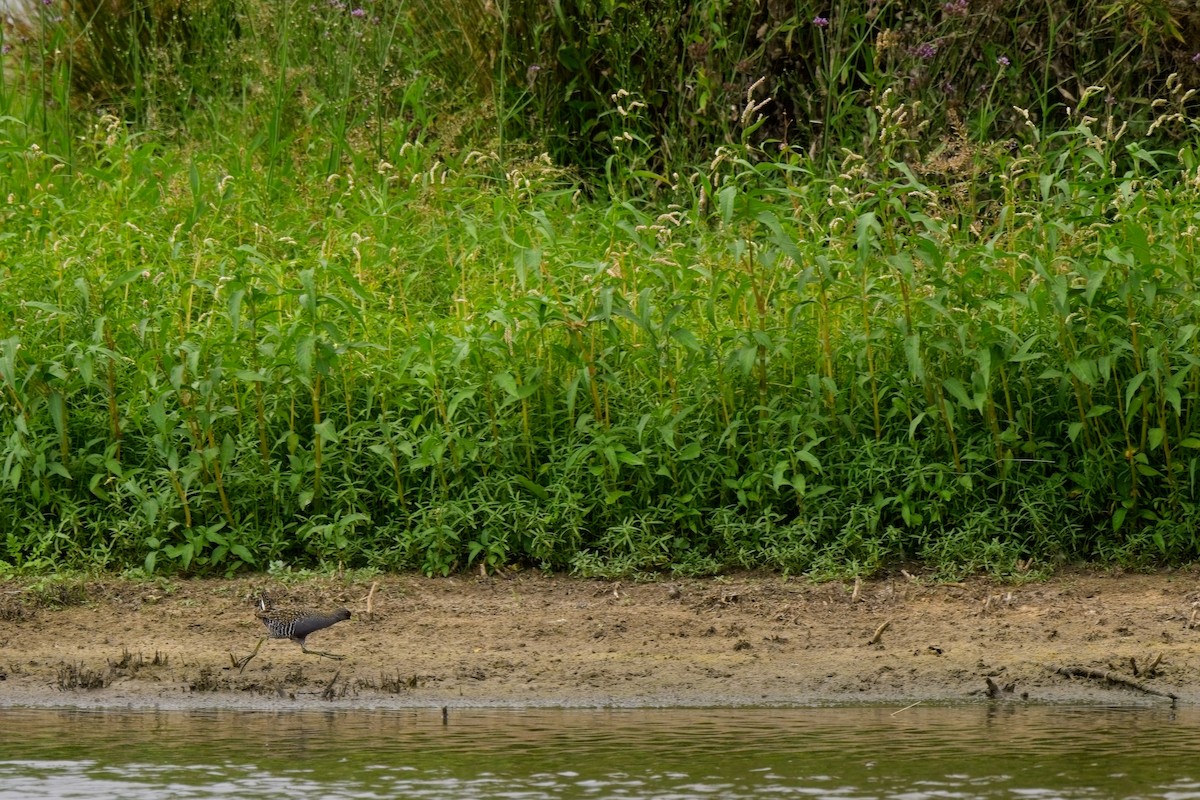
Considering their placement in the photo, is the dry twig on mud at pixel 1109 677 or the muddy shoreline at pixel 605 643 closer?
the dry twig on mud at pixel 1109 677

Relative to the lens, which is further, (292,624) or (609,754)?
(292,624)

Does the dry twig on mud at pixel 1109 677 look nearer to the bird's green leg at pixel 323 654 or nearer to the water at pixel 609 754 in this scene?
the water at pixel 609 754

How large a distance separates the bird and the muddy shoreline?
0.13 ft

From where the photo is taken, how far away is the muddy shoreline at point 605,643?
534 centimetres

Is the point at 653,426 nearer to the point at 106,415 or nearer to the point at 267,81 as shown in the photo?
the point at 106,415

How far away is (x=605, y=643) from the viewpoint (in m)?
5.73

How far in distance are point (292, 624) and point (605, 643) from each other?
1028 millimetres

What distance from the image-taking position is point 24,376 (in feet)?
21.7

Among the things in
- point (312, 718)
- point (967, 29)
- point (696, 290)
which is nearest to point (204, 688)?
point (312, 718)

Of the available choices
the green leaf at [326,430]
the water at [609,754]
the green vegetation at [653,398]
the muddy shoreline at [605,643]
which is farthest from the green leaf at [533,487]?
the water at [609,754]

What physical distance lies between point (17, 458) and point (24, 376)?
0.37 meters

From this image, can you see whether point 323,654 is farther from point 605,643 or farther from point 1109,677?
point 1109,677

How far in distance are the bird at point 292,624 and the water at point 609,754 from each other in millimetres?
400

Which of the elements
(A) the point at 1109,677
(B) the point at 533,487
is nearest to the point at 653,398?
(B) the point at 533,487
